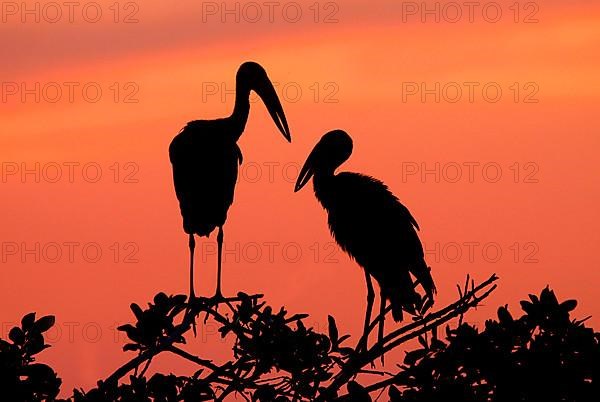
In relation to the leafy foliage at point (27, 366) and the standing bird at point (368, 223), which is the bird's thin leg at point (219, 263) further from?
the leafy foliage at point (27, 366)

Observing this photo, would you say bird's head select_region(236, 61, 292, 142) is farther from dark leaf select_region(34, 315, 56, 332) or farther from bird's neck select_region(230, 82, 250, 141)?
dark leaf select_region(34, 315, 56, 332)

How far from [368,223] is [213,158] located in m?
1.84

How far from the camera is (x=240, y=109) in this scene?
1450 centimetres

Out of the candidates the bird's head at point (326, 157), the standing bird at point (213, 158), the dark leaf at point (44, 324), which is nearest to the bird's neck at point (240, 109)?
the standing bird at point (213, 158)

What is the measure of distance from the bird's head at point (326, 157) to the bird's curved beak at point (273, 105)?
782mm

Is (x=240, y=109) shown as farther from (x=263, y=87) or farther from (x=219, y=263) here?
(x=219, y=263)

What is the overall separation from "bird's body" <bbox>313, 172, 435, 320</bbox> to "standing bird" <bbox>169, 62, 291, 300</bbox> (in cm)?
94

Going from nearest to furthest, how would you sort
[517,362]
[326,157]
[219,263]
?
[517,362] → [219,263] → [326,157]

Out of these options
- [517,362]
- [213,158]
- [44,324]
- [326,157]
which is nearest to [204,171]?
[213,158]

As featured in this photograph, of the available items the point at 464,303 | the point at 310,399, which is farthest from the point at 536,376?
the point at 310,399

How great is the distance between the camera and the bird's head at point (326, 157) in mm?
15117

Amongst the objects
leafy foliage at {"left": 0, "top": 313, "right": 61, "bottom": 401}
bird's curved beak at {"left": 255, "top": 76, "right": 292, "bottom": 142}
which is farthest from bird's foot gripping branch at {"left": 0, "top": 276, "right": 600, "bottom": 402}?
bird's curved beak at {"left": 255, "top": 76, "right": 292, "bottom": 142}

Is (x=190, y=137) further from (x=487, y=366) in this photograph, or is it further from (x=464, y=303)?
(x=487, y=366)

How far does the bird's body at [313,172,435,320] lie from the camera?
13.8 m
